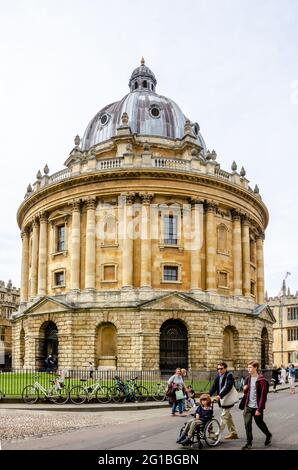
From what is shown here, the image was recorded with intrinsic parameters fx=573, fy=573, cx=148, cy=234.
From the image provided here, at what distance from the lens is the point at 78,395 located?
24.3 meters

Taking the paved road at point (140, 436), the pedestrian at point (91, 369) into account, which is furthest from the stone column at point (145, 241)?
the paved road at point (140, 436)

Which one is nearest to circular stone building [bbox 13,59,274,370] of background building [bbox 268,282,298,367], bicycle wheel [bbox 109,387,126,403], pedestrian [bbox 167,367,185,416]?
bicycle wheel [bbox 109,387,126,403]

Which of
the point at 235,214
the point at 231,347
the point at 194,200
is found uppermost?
the point at 194,200

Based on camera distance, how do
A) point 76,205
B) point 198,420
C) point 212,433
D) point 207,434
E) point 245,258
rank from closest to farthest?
point 198,420
point 207,434
point 212,433
point 76,205
point 245,258

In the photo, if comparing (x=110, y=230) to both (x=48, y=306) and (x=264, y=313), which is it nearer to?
(x=48, y=306)

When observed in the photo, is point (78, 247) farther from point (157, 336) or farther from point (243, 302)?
point (243, 302)

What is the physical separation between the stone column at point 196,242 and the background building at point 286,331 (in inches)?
1574

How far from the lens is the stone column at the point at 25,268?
52.8 metres

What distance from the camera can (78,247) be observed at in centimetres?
4519

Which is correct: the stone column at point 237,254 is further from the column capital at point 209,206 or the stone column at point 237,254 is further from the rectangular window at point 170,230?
the rectangular window at point 170,230

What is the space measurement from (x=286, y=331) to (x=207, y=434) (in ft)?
232

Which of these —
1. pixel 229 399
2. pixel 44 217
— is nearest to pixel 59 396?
pixel 229 399

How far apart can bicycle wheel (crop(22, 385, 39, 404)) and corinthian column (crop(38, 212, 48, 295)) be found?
75.3ft
